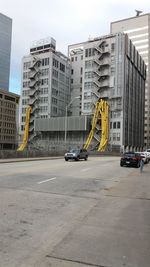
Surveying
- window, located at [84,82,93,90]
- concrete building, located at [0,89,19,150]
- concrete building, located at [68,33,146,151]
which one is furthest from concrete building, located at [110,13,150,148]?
concrete building, located at [0,89,19,150]

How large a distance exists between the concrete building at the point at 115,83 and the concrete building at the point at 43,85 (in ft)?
34.7

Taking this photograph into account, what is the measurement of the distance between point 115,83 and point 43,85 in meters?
27.0

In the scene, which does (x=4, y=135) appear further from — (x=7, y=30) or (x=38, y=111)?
(x=7, y=30)

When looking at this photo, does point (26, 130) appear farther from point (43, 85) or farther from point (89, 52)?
point (89, 52)

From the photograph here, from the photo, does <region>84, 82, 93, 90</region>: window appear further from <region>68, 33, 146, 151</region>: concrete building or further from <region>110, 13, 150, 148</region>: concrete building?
<region>110, 13, 150, 148</region>: concrete building

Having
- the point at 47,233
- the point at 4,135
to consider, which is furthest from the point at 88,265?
the point at 4,135

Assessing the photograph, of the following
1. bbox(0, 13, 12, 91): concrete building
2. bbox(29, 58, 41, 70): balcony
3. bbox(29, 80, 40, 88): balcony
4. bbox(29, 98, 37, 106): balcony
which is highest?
bbox(0, 13, 12, 91): concrete building

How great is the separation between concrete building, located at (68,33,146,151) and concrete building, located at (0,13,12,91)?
7165 centimetres

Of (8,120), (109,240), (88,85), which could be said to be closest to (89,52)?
(88,85)

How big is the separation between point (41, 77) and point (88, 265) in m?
113

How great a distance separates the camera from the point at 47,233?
22.2 feet

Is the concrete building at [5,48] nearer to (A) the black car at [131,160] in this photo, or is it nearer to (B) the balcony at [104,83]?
(B) the balcony at [104,83]

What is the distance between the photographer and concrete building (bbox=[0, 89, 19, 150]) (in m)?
152

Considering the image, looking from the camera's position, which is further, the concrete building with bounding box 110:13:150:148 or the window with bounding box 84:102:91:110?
the concrete building with bounding box 110:13:150:148
